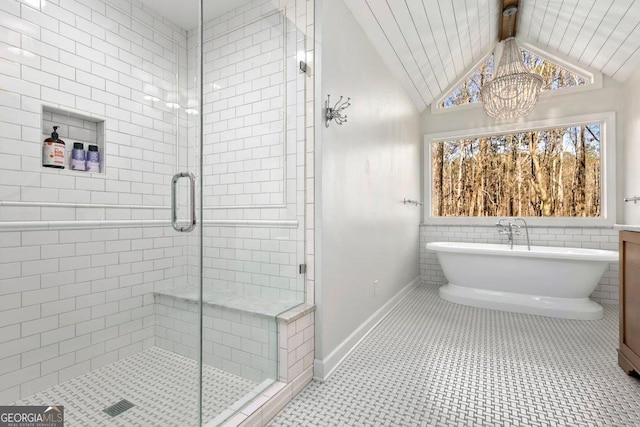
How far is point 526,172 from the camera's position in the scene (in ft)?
12.9

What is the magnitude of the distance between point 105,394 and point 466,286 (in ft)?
10.5

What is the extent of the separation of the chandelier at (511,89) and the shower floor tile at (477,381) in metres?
2.13

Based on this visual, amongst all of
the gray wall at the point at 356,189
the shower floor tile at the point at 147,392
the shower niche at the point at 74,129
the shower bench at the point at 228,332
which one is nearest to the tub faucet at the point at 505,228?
the gray wall at the point at 356,189

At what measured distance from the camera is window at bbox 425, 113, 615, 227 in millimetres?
3570

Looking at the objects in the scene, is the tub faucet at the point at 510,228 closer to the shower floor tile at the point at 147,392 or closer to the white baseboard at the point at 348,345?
the white baseboard at the point at 348,345

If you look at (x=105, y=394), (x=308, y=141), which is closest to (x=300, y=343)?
(x=105, y=394)

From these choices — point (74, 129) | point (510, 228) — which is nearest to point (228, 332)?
point (74, 129)

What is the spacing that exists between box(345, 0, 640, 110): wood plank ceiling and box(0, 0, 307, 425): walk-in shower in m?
1.06

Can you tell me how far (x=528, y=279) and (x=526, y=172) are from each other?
154 centimetres

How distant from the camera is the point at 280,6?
195cm

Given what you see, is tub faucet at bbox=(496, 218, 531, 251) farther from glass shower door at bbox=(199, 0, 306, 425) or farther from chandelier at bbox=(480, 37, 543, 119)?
glass shower door at bbox=(199, 0, 306, 425)

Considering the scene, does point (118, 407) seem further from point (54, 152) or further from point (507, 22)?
point (507, 22)

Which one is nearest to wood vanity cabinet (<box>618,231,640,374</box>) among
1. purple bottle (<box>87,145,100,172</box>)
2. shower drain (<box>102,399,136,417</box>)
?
shower drain (<box>102,399,136,417</box>)

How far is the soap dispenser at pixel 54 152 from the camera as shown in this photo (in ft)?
5.36
